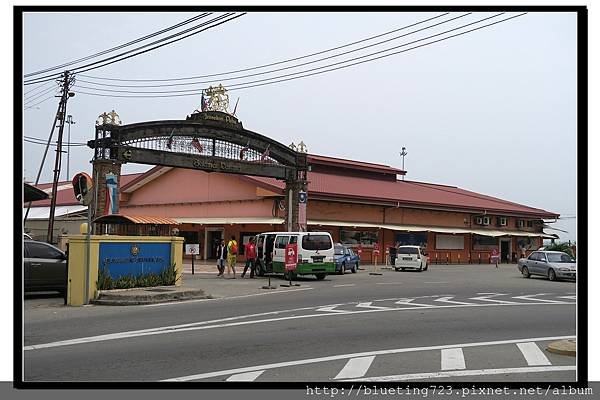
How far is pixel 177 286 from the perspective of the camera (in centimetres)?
2034

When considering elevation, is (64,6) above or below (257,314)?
above

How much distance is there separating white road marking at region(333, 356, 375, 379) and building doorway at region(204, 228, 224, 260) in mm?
35058

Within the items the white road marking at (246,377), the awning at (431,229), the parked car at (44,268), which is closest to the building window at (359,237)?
the awning at (431,229)

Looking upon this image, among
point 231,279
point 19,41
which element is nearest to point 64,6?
point 19,41

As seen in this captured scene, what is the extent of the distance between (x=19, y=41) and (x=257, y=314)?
905cm

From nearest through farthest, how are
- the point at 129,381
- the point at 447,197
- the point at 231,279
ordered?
the point at 129,381 < the point at 231,279 < the point at 447,197

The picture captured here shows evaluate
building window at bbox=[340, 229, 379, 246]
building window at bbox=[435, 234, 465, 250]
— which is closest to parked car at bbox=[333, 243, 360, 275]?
building window at bbox=[340, 229, 379, 246]

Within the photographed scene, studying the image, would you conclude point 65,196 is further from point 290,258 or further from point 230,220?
point 290,258

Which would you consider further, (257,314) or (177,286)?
(177,286)

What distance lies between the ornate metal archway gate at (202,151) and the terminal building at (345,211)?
150 inches

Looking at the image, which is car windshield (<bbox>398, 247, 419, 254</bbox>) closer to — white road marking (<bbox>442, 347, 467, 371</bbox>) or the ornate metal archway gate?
the ornate metal archway gate

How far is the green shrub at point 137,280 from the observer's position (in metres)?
18.0

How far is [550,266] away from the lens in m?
30.1

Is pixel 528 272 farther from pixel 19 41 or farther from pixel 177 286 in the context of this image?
pixel 19 41
